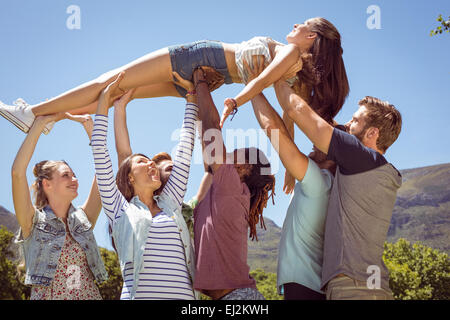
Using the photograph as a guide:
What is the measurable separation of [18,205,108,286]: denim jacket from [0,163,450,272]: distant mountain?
88.9ft

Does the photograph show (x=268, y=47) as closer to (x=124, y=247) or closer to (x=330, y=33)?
(x=330, y=33)

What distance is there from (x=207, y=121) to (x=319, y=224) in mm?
1412

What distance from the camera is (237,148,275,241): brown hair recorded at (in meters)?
4.87

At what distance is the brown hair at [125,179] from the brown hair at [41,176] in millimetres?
1006

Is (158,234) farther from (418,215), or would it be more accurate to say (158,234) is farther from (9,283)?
(418,215)

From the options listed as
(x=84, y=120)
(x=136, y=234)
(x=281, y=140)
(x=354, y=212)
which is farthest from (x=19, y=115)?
(x=354, y=212)

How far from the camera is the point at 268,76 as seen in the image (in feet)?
15.9

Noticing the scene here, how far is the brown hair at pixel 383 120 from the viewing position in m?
4.47

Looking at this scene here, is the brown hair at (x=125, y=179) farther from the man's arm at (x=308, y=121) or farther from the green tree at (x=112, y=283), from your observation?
the green tree at (x=112, y=283)

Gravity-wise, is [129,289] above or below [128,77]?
below

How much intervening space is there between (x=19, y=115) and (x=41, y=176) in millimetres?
706

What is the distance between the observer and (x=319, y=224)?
435 cm

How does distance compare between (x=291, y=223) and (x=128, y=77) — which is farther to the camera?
(x=128, y=77)
